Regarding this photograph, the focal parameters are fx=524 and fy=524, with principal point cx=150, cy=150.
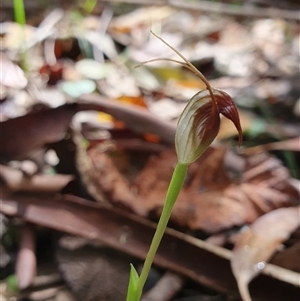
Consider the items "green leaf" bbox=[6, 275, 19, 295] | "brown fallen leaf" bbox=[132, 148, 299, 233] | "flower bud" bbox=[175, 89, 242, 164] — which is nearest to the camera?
"flower bud" bbox=[175, 89, 242, 164]

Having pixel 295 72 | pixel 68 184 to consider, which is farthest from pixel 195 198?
pixel 295 72

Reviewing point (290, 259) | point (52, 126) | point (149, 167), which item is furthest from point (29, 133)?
point (290, 259)

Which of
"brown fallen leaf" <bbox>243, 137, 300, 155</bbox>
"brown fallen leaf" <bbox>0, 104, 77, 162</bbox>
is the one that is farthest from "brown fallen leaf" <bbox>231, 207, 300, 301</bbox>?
"brown fallen leaf" <bbox>0, 104, 77, 162</bbox>

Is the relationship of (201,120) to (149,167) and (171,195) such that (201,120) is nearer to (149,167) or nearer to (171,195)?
(171,195)

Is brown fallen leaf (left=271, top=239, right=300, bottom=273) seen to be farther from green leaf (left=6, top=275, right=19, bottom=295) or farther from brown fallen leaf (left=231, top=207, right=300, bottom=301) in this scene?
green leaf (left=6, top=275, right=19, bottom=295)

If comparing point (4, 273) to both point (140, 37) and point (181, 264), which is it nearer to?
point (181, 264)

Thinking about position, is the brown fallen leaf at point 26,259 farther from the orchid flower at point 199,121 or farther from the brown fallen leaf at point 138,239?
the orchid flower at point 199,121
